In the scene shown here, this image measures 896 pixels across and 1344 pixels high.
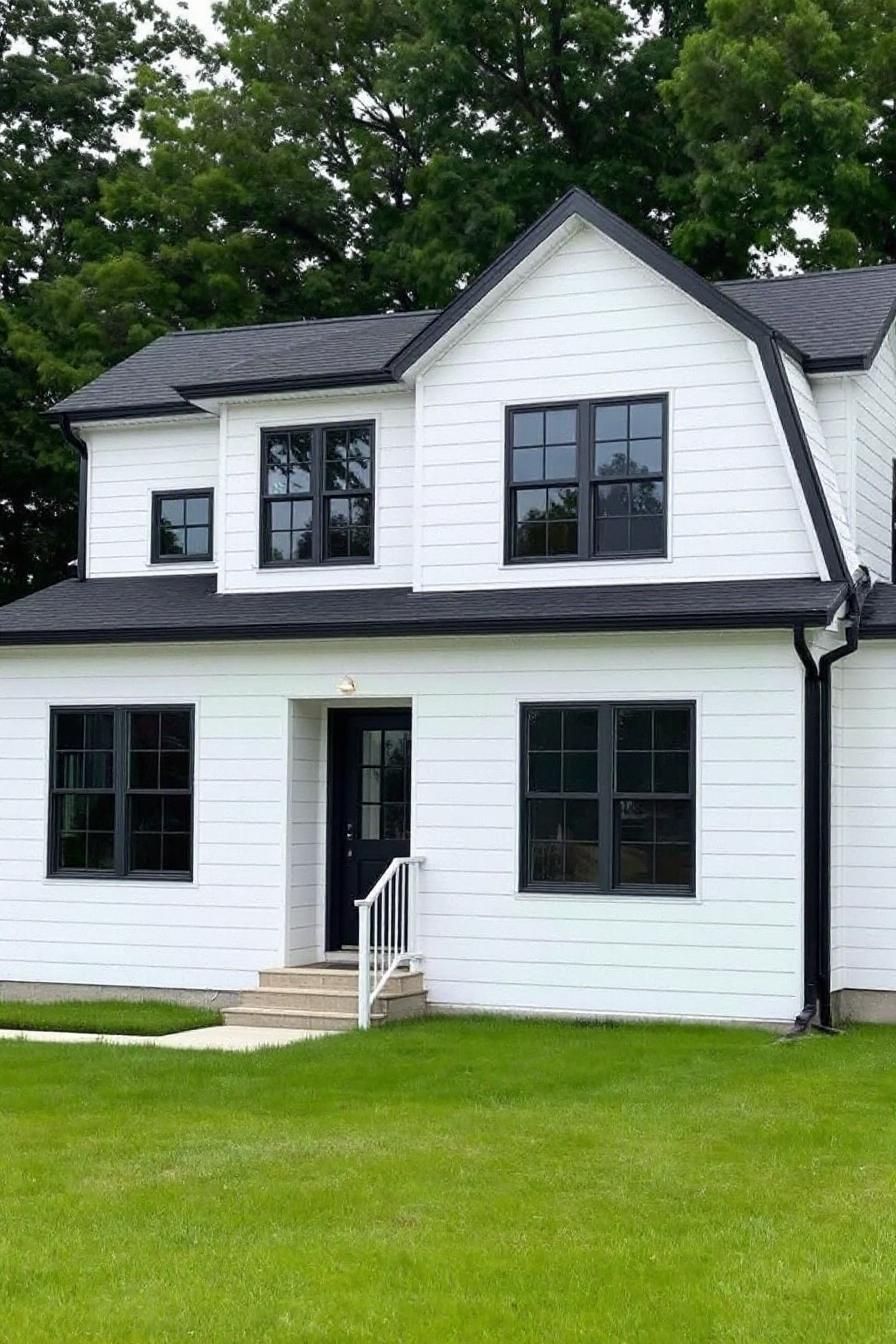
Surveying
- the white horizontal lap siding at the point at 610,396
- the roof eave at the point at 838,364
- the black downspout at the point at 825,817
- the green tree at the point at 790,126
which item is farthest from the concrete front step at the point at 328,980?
the green tree at the point at 790,126

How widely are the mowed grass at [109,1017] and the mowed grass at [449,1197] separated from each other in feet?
5.49

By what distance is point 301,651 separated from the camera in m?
15.7

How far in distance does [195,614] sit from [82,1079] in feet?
18.7

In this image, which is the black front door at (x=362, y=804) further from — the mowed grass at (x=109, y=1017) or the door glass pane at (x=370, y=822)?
the mowed grass at (x=109, y=1017)

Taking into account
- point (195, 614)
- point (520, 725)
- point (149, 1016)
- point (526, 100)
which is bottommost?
point (149, 1016)

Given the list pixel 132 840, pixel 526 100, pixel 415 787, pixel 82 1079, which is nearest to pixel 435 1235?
pixel 82 1079

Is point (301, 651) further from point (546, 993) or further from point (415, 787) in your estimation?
point (546, 993)

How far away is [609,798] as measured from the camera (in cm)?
1445

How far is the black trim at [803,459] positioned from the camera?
1401 cm

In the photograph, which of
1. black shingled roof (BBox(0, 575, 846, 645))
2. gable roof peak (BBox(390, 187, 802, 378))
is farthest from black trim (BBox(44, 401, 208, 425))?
gable roof peak (BBox(390, 187, 802, 378))

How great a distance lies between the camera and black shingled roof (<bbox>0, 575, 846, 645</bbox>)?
45.6 feet

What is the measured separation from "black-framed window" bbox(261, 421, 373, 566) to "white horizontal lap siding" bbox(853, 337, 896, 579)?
4359 mm

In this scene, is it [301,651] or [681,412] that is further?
[301,651]

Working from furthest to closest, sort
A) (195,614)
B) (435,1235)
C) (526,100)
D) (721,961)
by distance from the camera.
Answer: (526,100), (195,614), (721,961), (435,1235)
